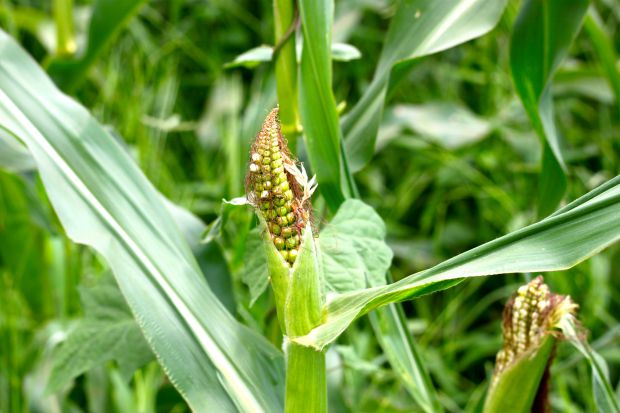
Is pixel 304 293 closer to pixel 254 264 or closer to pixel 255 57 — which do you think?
pixel 254 264

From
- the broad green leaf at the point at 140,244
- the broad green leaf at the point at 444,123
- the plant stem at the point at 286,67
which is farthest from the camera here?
the broad green leaf at the point at 444,123

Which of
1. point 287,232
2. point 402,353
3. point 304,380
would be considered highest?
point 287,232

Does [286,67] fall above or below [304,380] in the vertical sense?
above

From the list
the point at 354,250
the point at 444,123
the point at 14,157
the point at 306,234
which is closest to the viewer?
the point at 306,234

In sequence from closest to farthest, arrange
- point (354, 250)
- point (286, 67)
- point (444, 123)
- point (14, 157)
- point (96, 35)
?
point (354, 250), point (286, 67), point (14, 157), point (96, 35), point (444, 123)

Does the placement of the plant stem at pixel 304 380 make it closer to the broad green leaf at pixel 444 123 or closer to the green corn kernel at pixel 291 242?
the green corn kernel at pixel 291 242

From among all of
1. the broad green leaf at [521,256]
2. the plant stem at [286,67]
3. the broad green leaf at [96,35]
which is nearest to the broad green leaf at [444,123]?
the broad green leaf at [96,35]

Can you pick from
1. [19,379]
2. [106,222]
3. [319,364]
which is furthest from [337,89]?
[319,364]

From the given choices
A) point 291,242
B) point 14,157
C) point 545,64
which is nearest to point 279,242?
point 291,242
